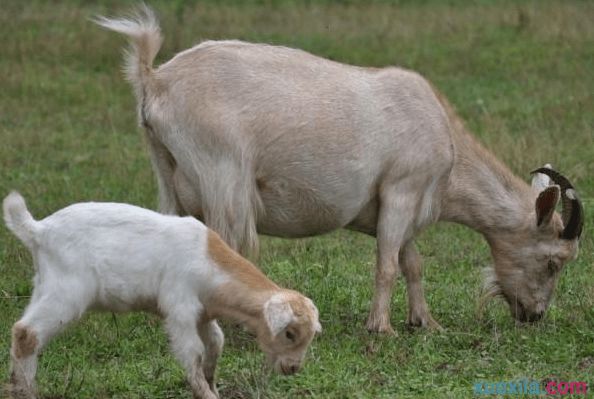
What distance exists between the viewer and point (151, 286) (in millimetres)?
5742

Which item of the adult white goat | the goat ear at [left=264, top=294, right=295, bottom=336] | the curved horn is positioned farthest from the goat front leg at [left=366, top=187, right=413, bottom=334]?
the goat ear at [left=264, top=294, right=295, bottom=336]

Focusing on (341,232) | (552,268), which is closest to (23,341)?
(552,268)

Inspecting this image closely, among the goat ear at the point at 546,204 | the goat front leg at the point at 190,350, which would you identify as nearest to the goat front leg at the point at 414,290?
the goat ear at the point at 546,204

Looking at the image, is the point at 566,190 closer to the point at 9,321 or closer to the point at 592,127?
the point at 9,321

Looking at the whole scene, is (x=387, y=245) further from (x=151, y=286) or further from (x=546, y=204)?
(x=151, y=286)

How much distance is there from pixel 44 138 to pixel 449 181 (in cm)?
571

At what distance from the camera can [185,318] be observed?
5660 mm

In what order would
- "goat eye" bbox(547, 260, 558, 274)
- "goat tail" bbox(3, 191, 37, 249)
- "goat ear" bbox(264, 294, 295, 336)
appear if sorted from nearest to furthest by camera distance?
"goat ear" bbox(264, 294, 295, 336)
"goat tail" bbox(3, 191, 37, 249)
"goat eye" bbox(547, 260, 558, 274)

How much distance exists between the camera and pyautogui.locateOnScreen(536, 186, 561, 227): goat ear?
7.43m

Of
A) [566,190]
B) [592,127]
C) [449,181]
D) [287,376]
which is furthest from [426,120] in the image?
[592,127]

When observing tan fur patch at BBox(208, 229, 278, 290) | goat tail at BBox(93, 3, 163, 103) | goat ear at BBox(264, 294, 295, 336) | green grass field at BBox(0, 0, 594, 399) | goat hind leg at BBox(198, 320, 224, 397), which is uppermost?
goat tail at BBox(93, 3, 163, 103)

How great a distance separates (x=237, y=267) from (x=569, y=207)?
275cm

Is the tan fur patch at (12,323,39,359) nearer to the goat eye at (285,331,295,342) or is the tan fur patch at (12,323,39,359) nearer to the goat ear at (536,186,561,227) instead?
the goat eye at (285,331,295,342)

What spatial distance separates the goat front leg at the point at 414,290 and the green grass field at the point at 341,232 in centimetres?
13
